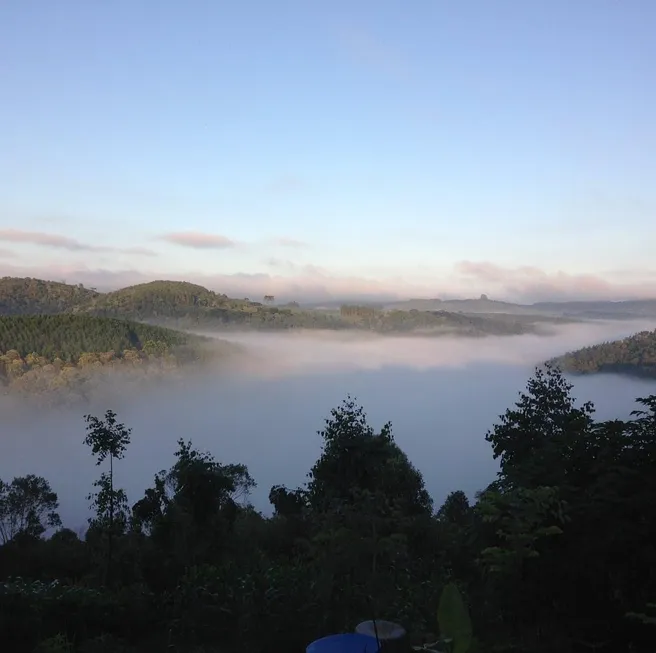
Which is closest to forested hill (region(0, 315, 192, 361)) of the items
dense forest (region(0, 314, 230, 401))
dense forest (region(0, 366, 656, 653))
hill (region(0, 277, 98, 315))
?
dense forest (region(0, 314, 230, 401))

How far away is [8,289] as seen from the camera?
517 feet

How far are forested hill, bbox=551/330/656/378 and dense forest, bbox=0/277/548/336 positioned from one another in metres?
69.3

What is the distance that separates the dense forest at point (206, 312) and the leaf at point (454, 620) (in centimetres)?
15679

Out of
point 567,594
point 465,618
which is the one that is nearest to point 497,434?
point 567,594

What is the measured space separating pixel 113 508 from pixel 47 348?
324 feet

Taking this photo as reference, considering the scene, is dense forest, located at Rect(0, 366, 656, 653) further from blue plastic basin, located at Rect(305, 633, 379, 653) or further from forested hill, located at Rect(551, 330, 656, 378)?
forested hill, located at Rect(551, 330, 656, 378)

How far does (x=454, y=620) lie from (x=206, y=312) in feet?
542

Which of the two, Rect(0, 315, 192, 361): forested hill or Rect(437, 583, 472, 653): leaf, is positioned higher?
Rect(437, 583, 472, 653): leaf

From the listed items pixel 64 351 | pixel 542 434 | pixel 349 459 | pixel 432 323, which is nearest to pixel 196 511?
pixel 349 459

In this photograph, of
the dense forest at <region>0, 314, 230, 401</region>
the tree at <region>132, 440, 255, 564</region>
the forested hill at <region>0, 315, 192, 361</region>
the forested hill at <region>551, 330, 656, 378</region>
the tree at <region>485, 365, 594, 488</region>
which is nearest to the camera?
the tree at <region>485, 365, 594, 488</region>

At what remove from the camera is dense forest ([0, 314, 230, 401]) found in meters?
101

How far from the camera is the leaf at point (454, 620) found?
63.8 inches

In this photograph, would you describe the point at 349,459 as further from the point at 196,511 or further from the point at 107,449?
the point at 107,449

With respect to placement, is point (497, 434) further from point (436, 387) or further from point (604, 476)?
point (436, 387)
